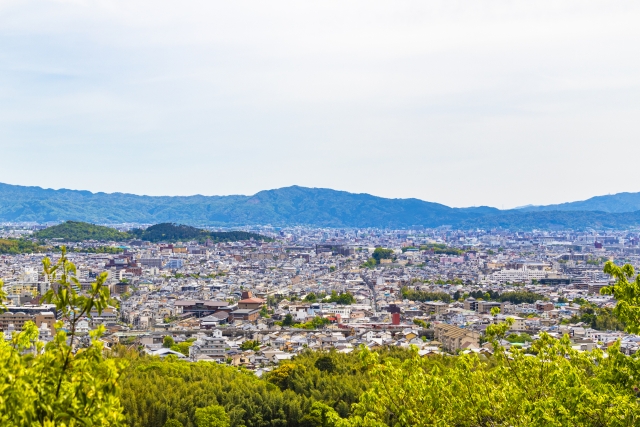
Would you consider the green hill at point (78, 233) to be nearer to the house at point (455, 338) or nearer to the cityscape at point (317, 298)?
the cityscape at point (317, 298)

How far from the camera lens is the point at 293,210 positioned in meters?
182

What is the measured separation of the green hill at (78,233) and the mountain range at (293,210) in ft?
233

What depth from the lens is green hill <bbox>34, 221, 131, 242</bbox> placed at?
256ft

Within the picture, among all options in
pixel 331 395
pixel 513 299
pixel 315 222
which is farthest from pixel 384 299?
pixel 315 222

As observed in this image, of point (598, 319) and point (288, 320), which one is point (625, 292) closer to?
point (598, 319)

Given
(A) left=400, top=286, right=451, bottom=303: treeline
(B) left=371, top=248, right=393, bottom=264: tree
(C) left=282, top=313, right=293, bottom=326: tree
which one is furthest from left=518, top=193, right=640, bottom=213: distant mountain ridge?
(C) left=282, top=313, right=293, bottom=326: tree

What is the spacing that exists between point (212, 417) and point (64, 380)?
886cm

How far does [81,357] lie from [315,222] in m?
168

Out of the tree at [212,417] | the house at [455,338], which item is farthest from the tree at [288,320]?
the tree at [212,417]

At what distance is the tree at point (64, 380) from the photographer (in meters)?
2.76

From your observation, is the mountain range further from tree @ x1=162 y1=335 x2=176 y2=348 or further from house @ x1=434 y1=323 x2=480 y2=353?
tree @ x1=162 y1=335 x2=176 y2=348

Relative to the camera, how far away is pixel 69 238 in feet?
255

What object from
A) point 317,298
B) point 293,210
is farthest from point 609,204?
point 317,298

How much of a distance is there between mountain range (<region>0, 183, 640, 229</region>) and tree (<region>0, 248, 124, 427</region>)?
489ft
